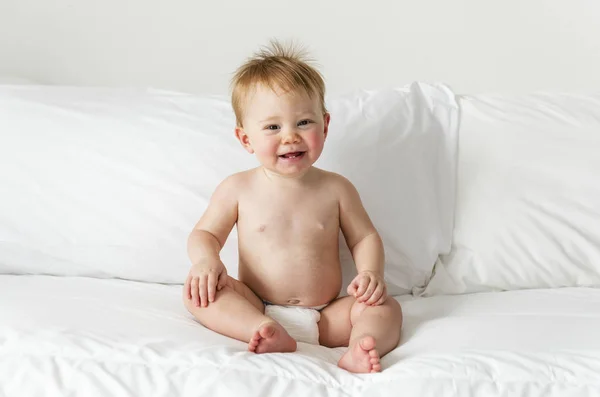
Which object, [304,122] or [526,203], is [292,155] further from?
[526,203]

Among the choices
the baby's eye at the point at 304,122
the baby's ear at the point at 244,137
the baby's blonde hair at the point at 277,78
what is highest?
the baby's blonde hair at the point at 277,78

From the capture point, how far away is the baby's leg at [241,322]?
1222 mm

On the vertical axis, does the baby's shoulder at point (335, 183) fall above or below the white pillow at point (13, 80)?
below

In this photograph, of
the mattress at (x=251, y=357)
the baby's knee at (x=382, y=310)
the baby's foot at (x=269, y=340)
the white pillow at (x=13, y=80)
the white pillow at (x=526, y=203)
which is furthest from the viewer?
the white pillow at (x=13, y=80)

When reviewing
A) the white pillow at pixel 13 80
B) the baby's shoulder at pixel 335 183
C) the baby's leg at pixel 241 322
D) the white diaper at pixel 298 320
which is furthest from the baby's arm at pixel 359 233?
the white pillow at pixel 13 80

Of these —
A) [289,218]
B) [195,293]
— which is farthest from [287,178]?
[195,293]

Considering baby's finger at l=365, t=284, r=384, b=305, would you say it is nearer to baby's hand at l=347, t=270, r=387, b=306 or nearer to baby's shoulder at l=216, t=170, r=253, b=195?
baby's hand at l=347, t=270, r=387, b=306

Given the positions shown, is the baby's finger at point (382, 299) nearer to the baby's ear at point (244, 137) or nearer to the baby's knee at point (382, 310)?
the baby's knee at point (382, 310)

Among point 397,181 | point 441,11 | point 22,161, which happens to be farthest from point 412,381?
point 441,11

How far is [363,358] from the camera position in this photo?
1.17 meters

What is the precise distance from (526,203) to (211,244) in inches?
24.4

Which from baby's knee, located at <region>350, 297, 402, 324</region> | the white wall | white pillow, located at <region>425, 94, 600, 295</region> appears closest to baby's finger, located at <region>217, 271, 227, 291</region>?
baby's knee, located at <region>350, 297, 402, 324</region>

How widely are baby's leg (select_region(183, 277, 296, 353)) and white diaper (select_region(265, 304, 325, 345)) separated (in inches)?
2.3

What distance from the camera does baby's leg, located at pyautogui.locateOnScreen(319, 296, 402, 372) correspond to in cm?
117
